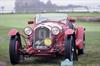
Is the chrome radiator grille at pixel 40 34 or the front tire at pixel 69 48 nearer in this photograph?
the front tire at pixel 69 48

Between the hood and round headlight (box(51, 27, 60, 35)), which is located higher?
the hood

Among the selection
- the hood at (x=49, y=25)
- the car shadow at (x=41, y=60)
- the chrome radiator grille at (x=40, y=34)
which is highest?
the hood at (x=49, y=25)

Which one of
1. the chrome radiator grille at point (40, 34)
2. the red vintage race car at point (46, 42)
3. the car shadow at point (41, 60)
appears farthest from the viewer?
the car shadow at point (41, 60)

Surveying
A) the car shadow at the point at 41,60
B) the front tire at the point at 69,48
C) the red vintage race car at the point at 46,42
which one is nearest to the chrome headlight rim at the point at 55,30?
the red vintage race car at the point at 46,42

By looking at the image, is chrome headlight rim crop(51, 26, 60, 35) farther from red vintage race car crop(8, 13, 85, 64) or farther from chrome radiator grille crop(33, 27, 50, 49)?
chrome radiator grille crop(33, 27, 50, 49)

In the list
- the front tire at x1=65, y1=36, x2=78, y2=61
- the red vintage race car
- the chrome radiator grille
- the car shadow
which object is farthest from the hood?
the car shadow

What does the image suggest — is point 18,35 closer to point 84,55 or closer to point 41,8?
point 84,55

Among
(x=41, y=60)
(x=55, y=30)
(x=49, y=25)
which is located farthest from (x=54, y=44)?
(x=41, y=60)

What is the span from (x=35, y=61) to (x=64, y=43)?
1.41 metres

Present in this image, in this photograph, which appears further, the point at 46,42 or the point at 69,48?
the point at 46,42

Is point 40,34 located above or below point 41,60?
above

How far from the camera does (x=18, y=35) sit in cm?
1388

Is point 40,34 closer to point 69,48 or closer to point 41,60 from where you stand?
point 41,60

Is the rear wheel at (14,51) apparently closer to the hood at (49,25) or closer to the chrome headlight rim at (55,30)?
the hood at (49,25)
